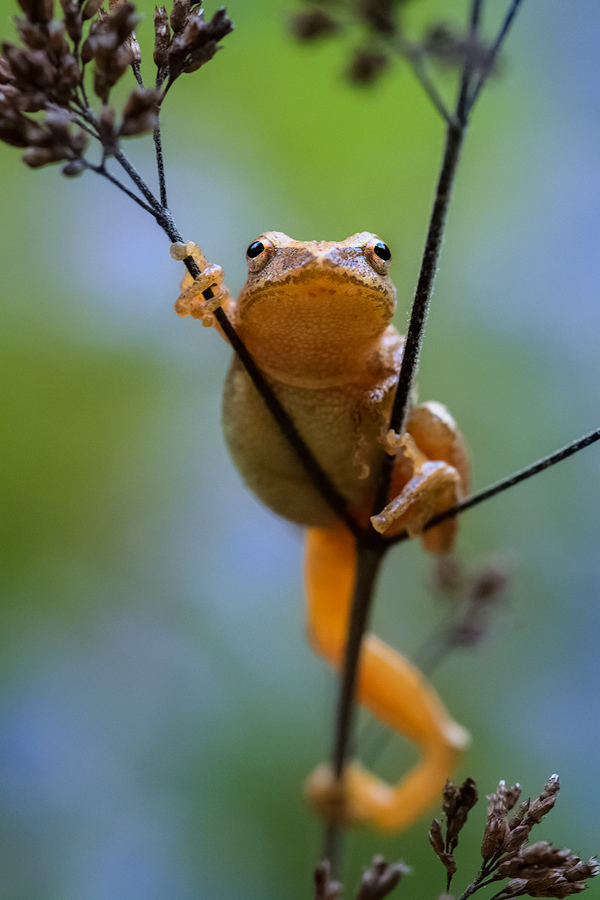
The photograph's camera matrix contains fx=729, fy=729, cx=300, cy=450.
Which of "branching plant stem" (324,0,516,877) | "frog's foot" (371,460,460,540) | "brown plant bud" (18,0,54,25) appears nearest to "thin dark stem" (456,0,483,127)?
"branching plant stem" (324,0,516,877)

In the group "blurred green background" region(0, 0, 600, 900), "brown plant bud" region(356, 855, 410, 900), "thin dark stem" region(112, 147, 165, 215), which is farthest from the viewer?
"blurred green background" region(0, 0, 600, 900)

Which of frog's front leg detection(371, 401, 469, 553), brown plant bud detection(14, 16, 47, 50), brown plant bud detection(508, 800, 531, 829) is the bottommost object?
brown plant bud detection(508, 800, 531, 829)

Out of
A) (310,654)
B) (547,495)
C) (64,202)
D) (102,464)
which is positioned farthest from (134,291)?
(547,495)

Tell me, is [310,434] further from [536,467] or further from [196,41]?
[196,41]

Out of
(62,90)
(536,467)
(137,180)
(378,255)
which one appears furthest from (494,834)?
(62,90)

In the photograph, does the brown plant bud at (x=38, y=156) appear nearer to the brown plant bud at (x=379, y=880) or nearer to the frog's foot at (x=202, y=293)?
the frog's foot at (x=202, y=293)

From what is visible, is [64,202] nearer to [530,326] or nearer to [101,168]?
[530,326]

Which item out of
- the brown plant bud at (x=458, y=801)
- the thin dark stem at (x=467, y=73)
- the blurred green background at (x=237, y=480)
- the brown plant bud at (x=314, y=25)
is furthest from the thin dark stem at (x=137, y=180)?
the blurred green background at (x=237, y=480)

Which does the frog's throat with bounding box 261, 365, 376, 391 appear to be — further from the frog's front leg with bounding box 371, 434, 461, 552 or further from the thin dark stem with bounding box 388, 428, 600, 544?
the thin dark stem with bounding box 388, 428, 600, 544
